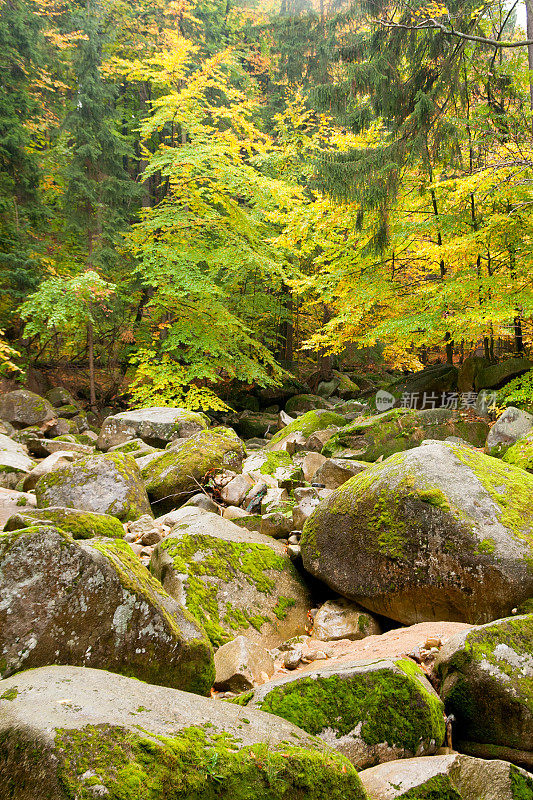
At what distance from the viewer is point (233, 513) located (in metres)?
6.11

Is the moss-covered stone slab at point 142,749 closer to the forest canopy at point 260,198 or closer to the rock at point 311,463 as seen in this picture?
the forest canopy at point 260,198

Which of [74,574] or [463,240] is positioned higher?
[463,240]

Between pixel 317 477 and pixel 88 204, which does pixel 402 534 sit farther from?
pixel 88 204

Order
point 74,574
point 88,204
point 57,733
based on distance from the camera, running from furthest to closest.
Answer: point 88,204 < point 74,574 < point 57,733

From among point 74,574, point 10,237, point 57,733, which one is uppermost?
point 10,237

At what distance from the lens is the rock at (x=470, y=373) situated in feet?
33.6

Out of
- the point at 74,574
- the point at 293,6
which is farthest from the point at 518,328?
the point at 293,6

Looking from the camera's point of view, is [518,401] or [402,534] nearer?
[402,534]

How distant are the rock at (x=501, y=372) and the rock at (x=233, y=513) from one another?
20.1 ft

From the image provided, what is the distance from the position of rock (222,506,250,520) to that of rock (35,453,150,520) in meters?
1.00

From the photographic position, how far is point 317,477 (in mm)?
6859

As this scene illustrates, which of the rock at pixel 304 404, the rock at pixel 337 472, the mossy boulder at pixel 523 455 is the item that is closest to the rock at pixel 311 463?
the rock at pixel 337 472

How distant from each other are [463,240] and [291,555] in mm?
6650

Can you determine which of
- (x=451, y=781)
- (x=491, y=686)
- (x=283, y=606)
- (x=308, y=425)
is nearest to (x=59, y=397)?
(x=308, y=425)
